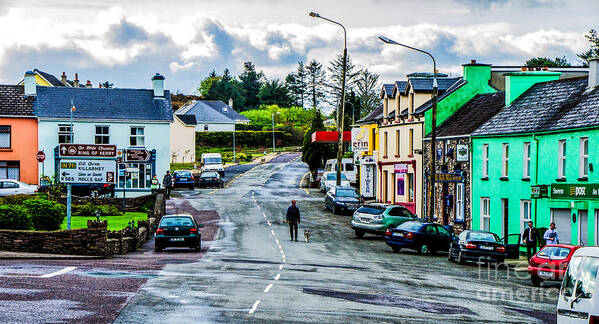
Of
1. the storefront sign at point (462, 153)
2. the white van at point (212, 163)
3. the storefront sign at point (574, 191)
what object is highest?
the storefront sign at point (462, 153)

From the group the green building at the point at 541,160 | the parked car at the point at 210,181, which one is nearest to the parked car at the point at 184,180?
the parked car at the point at 210,181

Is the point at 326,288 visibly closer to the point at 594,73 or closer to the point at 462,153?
the point at 594,73

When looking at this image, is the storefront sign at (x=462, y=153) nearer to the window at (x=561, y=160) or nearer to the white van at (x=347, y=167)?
the window at (x=561, y=160)

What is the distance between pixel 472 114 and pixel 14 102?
3395 cm

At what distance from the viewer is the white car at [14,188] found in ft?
172

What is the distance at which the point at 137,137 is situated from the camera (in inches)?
2537

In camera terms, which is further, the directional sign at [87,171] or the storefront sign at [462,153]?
the storefront sign at [462,153]

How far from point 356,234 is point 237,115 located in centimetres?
11528

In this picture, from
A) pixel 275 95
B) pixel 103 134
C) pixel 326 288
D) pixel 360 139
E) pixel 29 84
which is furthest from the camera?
pixel 275 95

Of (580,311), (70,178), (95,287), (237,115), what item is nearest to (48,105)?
(70,178)

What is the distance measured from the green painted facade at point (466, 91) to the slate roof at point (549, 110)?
729 centimetres

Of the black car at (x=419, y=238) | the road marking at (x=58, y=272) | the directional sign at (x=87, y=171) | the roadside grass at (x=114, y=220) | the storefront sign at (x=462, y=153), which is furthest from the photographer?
the storefront sign at (x=462, y=153)

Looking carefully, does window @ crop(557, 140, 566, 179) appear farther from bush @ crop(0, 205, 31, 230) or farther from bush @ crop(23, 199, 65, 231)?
bush @ crop(0, 205, 31, 230)

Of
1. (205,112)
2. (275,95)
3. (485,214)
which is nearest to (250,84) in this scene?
(275,95)
